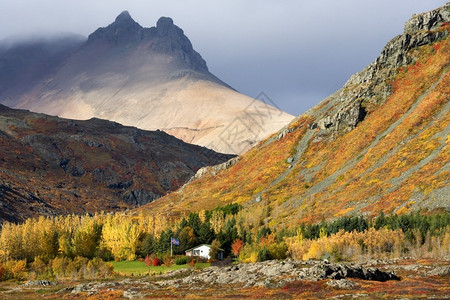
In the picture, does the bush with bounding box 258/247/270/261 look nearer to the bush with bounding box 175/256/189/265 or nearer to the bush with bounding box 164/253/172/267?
the bush with bounding box 175/256/189/265

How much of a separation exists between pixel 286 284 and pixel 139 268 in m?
65.0

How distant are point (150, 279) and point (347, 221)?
60.5 metres

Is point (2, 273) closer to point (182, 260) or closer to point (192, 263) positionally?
point (182, 260)

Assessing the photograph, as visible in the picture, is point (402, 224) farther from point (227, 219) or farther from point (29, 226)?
point (29, 226)

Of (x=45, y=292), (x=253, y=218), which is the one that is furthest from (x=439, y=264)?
(x=253, y=218)

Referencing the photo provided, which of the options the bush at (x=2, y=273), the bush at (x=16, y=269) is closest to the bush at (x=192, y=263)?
the bush at (x=16, y=269)

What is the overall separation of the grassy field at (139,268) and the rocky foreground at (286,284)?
22.5 meters

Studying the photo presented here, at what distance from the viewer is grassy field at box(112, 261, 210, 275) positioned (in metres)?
132

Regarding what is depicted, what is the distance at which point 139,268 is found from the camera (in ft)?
457

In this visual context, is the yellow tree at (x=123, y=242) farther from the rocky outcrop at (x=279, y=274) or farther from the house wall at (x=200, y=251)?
the rocky outcrop at (x=279, y=274)

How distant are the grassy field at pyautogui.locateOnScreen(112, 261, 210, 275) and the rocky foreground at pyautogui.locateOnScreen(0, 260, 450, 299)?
22.5 metres

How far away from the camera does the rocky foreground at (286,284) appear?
7494 cm

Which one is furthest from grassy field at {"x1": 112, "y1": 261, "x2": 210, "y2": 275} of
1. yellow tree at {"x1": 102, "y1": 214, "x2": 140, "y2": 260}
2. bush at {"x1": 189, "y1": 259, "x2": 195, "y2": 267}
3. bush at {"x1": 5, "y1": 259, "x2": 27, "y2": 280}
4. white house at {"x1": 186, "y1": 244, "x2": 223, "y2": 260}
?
bush at {"x1": 5, "y1": 259, "x2": 27, "y2": 280}

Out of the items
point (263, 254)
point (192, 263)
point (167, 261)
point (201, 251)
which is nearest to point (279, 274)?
point (263, 254)
